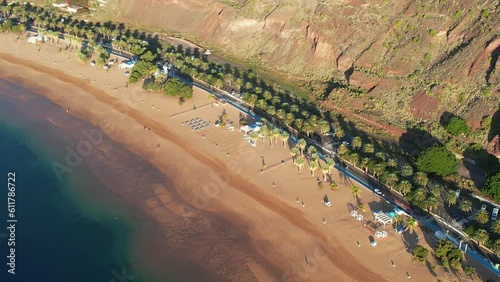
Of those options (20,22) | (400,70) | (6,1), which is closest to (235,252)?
(400,70)

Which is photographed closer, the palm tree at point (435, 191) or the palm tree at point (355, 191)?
the palm tree at point (435, 191)

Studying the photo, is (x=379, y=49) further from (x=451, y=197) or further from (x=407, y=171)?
(x=451, y=197)

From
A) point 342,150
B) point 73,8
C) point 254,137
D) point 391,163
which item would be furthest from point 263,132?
point 73,8

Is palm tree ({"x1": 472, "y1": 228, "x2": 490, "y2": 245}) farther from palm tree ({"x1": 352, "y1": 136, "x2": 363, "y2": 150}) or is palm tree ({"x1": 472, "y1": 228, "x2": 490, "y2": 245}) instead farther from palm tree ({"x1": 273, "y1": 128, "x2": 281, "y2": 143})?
palm tree ({"x1": 273, "y1": 128, "x2": 281, "y2": 143})

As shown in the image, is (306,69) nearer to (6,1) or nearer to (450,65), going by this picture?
(450,65)

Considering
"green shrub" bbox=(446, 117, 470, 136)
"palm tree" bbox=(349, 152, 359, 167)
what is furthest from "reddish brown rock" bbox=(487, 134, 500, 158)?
"palm tree" bbox=(349, 152, 359, 167)

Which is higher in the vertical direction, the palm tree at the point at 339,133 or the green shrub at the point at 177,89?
the palm tree at the point at 339,133

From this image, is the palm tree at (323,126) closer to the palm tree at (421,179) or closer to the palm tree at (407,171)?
the palm tree at (407,171)

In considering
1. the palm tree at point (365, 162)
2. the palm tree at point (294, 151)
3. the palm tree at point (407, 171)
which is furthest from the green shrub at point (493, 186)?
the palm tree at point (294, 151)
